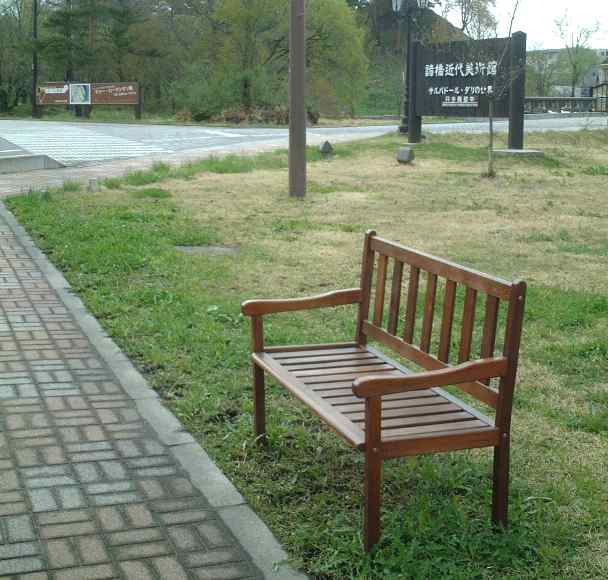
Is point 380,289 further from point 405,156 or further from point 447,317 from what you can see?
point 405,156

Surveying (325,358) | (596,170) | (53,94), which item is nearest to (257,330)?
(325,358)

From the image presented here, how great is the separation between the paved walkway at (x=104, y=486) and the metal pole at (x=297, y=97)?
26.9 feet

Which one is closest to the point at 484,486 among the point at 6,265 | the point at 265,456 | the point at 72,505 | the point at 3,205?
the point at 265,456

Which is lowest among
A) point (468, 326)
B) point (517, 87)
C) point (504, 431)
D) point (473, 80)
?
point (504, 431)

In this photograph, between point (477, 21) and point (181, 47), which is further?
point (181, 47)

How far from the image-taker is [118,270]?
342 inches

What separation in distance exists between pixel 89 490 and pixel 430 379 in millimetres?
1512

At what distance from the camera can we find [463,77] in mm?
22500

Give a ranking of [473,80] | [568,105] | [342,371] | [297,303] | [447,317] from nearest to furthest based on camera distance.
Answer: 1. [447,317]
2. [342,371]
3. [297,303]
4. [473,80]
5. [568,105]

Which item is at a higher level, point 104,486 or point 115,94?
point 115,94

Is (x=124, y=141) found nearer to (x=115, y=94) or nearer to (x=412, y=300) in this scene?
(x=115, y=94)

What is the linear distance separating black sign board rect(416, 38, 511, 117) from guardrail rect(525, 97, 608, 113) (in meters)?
25.6

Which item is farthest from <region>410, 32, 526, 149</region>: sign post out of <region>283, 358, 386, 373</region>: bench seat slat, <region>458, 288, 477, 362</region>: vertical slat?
<region>458, 288, 477, 362</region>: vertical slat

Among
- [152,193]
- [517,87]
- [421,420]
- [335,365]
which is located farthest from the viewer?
[517,87]
